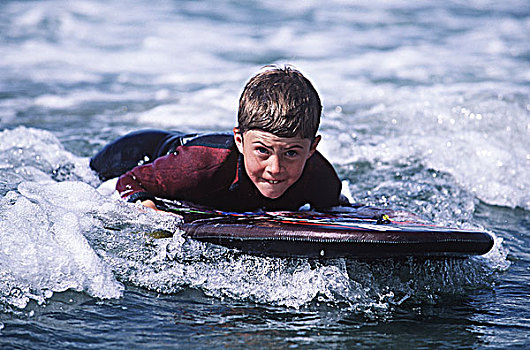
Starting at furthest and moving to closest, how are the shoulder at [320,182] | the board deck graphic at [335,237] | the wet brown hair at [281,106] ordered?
the shoulder at [320,182] → the wet brown hair at [281,106] → the board deck graphic at [335,237]

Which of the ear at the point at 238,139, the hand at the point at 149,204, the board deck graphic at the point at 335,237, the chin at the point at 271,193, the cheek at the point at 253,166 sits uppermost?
the ear at the point at 238,139

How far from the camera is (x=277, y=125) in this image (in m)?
2.98

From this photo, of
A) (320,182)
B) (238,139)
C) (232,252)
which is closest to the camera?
(232,252)

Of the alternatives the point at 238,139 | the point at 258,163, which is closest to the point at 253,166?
the point at 258,163

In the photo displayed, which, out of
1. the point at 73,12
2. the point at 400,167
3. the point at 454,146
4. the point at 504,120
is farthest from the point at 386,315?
the point at 73,12

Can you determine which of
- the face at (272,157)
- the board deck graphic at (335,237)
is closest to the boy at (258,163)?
the face at (272,157)

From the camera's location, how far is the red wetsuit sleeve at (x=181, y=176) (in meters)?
3.26

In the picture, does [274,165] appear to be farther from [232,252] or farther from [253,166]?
[232,252]

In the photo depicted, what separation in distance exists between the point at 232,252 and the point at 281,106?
667mm

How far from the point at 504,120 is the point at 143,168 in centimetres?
447

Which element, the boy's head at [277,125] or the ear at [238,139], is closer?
the boy's head at [277,125]

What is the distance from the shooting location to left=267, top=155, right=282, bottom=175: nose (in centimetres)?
308

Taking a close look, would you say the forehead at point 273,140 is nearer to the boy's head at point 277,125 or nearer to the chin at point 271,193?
the boy's head at point 277,125

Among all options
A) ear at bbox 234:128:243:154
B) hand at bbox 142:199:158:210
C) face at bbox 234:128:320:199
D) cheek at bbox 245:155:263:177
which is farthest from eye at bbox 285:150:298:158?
hand at bbox 142:199:158:210
